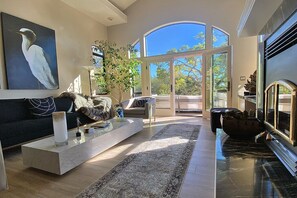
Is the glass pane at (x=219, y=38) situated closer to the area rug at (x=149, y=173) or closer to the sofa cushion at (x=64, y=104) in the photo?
the area rug at (x=149, y=173)

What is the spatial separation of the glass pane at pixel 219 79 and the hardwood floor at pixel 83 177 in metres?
2.57

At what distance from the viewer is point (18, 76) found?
3465 mm

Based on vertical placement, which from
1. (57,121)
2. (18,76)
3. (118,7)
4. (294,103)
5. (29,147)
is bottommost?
(29,147)

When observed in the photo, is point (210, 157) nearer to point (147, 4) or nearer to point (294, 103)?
point (294, 103)

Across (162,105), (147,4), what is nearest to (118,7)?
(147,4)

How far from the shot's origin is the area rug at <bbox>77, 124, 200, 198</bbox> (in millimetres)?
1554

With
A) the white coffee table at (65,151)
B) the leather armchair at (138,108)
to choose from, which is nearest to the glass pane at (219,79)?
the leather armchair at (138,108)

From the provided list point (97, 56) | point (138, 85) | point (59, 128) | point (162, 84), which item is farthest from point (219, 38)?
point (59, 128)

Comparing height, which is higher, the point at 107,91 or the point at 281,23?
the point at 281,23

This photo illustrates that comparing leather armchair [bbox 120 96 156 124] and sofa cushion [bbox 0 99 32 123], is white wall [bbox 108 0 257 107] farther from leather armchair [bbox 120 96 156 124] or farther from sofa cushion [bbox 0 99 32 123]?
sofa cushion [bbox 0 99 32 123]

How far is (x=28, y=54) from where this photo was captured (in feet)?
12.0

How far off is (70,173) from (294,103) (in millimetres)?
2191

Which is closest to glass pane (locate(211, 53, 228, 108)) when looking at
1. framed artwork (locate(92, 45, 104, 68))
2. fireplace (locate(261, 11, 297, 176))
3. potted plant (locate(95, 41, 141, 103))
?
potted plant (locate(95, 41, 141, 103))

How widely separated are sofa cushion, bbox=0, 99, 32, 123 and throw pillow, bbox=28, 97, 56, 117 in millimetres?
137
